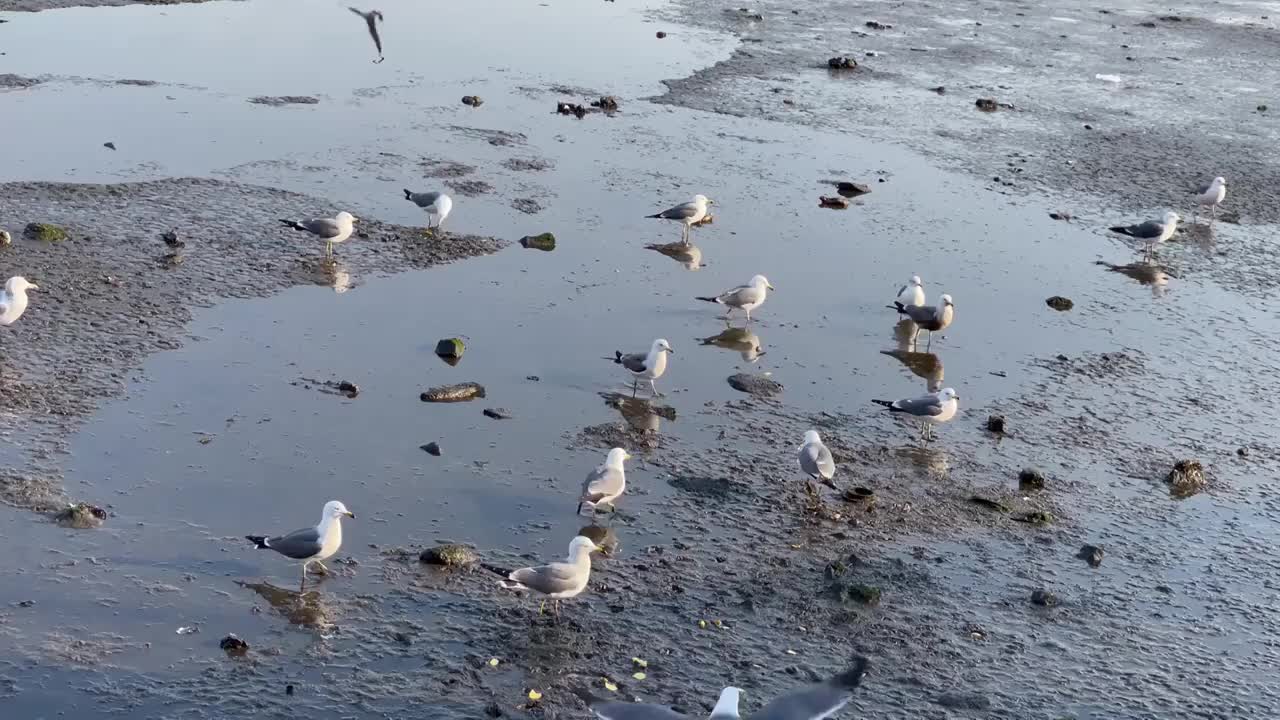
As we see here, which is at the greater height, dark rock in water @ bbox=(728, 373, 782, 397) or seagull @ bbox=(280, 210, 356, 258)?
seagull @ bbox=(280, 210, 356, 258)

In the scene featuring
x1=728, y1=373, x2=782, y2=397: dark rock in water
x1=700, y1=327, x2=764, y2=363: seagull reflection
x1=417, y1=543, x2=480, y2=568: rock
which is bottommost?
x1=700, y1=327, x2=764, y2=363: seagull reflection

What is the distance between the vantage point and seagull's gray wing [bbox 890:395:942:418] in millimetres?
12664

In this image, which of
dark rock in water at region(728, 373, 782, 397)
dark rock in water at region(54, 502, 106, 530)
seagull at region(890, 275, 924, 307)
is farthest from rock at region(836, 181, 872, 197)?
dark rock in water at region(54, 502, 106, 530)

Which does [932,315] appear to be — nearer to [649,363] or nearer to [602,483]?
[649,363]

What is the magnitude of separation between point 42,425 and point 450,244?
252 inches

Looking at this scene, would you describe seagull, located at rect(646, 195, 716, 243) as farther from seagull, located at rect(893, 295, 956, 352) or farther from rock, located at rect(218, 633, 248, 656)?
rock, located at rect(218, 633, 248, 656)

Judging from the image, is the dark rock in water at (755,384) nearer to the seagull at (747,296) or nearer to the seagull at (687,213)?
the seagull at (747,296)

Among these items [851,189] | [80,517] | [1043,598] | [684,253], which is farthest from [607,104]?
[1043,598]

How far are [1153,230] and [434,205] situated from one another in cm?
993

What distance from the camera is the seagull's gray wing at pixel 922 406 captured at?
1266cm

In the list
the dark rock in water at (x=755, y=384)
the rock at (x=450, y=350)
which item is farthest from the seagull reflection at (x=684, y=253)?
the rock at (x=450, y=350)

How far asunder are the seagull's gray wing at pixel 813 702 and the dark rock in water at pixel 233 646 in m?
3.36

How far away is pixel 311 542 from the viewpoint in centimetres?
959

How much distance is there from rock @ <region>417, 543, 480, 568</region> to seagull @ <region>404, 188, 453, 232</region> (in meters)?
7.76
